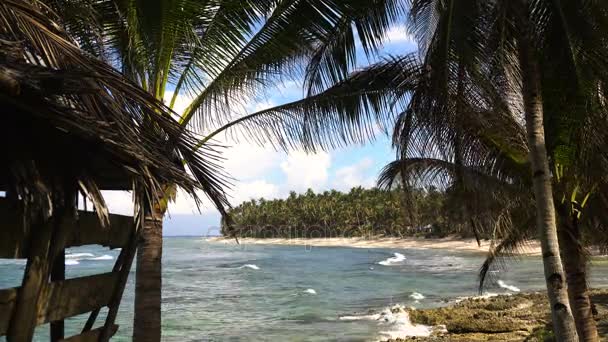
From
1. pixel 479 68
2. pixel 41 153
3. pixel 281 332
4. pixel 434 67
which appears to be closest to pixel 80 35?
pixel 41 153

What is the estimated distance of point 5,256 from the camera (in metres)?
3.29

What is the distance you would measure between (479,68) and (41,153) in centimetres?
389

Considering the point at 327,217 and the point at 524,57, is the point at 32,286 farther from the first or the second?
the point at 327,217

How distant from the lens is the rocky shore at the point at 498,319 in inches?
556

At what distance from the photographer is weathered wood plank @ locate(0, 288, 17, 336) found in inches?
126

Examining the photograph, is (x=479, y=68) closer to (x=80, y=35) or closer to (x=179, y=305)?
(x=80, y=35)

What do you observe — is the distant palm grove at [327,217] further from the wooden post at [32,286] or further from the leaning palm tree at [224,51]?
the wooden post at [32,286]

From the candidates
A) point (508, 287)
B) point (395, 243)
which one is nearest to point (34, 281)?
point (508, 287)

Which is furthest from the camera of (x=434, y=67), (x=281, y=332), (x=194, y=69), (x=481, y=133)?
(x=281, y=332)

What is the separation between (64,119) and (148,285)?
9.83ft

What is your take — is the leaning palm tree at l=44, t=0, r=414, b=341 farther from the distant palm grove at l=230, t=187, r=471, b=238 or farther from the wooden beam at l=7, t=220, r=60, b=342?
the distant palm grove at l=230, t=187, r=471, b=238

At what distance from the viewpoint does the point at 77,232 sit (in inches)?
152

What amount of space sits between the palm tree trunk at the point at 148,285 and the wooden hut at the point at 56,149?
1.56 m

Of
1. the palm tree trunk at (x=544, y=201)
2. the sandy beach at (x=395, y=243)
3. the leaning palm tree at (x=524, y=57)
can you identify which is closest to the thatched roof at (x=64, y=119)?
the leaning palm tree at (x=524, y=57)
